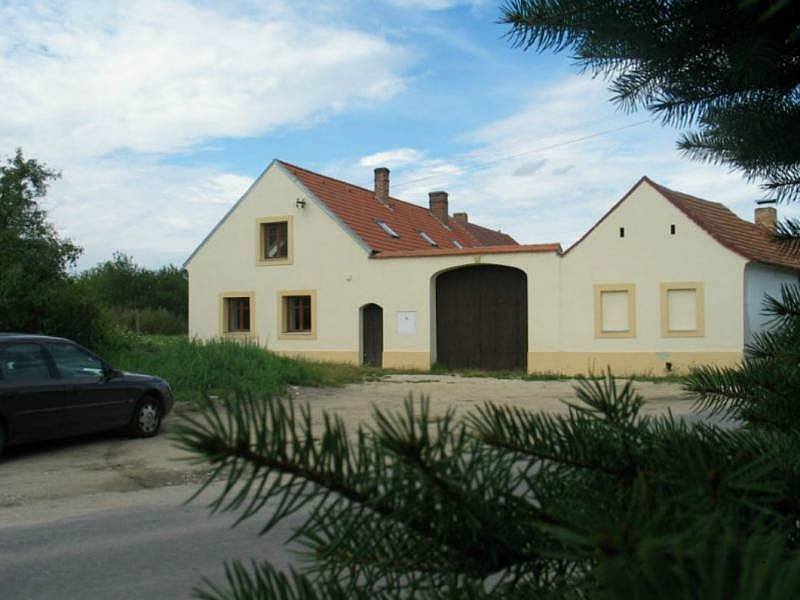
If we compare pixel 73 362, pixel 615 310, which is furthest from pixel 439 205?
pixel 73 362

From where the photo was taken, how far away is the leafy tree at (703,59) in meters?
1.41

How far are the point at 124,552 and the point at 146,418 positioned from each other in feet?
20.1

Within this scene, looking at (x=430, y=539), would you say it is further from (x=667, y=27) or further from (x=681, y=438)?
(x=667, y=27)

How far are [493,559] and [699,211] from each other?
26.3 metres

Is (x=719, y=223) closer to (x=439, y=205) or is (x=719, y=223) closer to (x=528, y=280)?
(x=528, y=280)

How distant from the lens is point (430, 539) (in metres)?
0.87

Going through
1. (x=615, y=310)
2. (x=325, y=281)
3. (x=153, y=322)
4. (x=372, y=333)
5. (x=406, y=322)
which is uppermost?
(x=325, y=281)

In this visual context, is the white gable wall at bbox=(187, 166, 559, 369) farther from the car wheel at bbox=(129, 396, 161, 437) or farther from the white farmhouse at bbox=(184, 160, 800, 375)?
the car wheel at bbox=(129, 396, 161, 437)

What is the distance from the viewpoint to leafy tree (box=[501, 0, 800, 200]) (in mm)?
1413

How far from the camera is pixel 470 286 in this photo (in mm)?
27594

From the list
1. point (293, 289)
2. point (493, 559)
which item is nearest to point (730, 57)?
point (493, 559)

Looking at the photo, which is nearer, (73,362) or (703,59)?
(703,59)

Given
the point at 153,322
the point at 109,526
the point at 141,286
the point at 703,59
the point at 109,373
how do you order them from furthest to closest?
the point at 141,286 → the point at 153,322 → the point at 109,373 → the point at 109,526 → the point at 703,59

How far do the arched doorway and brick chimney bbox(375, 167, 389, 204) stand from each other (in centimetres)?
884
